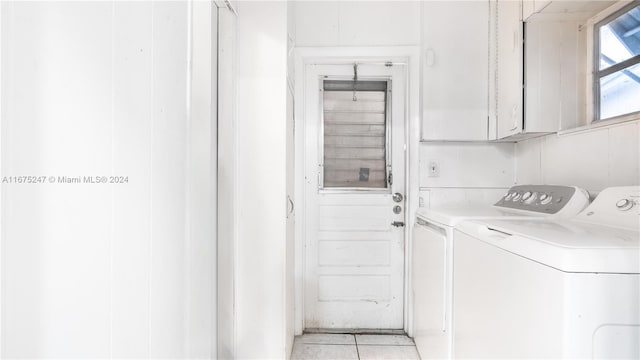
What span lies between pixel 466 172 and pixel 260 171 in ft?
4.75

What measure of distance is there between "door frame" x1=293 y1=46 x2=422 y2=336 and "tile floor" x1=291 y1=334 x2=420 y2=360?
0.11m

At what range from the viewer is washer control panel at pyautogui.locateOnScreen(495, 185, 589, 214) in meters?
1.49

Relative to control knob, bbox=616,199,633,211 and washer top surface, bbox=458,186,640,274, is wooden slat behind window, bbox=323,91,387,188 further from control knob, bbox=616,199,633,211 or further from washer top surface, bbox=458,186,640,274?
control knob, bbox=616,199,633,211

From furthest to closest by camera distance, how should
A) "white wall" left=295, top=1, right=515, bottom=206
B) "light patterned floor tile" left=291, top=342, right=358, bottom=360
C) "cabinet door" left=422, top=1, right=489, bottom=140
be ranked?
"white wall" left=295, top=1, right=515, bottom=206 → "cabinet door" left=422, top=1, right=489, bottom=140 → "light patterned floor tile" left=291, top=342, right=358, bottom=360

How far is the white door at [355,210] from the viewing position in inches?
92.0

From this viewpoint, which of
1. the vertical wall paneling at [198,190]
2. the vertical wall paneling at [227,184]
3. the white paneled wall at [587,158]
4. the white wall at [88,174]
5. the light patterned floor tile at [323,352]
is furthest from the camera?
the light patterned floor tile at [323,352]

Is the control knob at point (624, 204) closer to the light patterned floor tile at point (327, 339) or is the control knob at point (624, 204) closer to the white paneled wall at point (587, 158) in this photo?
the white paneled wall at point (587, 158)

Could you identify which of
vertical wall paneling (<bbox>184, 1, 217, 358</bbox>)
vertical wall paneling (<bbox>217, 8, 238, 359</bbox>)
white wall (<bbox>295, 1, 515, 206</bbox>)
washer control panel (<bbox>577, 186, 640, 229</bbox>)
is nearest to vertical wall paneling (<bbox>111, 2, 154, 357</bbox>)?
vertical wall paneling (<bbox>184, 1, 217, 358</bbox>)

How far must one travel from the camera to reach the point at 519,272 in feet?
2.97

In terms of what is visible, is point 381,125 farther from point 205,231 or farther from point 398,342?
point 205,231

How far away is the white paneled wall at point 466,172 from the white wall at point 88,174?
73.8 inches

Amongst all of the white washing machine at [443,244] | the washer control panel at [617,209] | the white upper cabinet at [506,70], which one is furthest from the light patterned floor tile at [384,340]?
the white upper cabinet at [506,70]

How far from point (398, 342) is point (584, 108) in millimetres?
1759

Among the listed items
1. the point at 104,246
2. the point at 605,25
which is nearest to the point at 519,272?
the point at 104,246
